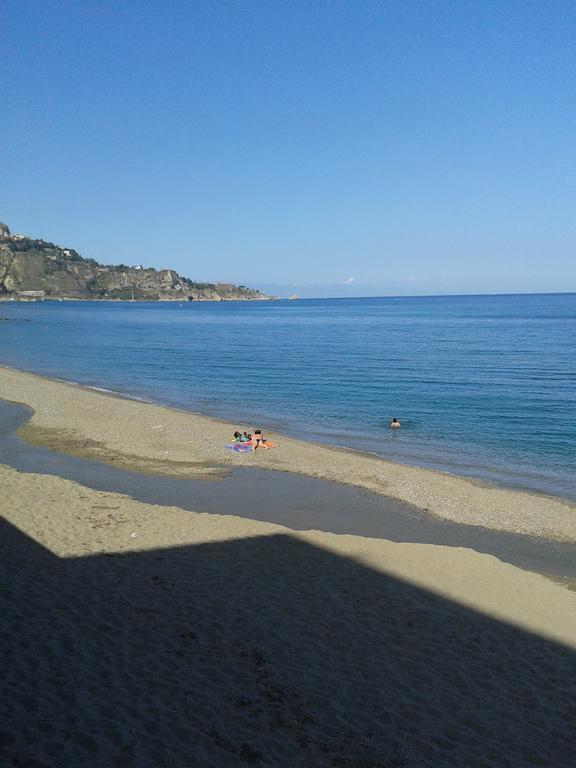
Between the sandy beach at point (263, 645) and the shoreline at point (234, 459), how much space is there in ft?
1.79

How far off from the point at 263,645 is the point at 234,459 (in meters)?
12.5

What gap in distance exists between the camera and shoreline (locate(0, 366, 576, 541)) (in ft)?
51.2

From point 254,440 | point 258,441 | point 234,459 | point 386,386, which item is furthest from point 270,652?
point 386,386

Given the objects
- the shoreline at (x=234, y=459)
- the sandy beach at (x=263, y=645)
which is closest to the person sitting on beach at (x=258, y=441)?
the shoreline at (x=234, y=459)

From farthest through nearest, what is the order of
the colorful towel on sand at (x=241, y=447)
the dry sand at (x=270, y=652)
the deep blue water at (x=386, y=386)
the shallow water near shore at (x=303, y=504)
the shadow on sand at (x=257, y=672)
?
the deep blue water at (x=386, y=386)
the colorful towel on sand at (x=241, y=447)
the shallow water near shore at (x=303, y=504)
the dry sand at (x=270, y=652)
the shadow on sand at (x=257, y=672)

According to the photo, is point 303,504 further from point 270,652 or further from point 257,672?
point 257,672

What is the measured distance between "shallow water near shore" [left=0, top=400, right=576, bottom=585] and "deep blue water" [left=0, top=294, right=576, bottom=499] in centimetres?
491

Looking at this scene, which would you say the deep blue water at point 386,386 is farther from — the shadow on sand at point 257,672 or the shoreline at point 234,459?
the shadow on sand at point 257,672

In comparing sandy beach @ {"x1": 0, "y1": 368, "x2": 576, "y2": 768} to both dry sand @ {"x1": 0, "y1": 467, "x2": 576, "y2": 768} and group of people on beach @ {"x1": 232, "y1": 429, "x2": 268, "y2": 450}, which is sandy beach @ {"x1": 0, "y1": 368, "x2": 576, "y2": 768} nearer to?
dry sand @ {"x1": 0, "y1": 467, "x2": 576, "y2": 768}

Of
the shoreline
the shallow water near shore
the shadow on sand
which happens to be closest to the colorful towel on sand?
the shoreline

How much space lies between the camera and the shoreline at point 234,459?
51.2 ft

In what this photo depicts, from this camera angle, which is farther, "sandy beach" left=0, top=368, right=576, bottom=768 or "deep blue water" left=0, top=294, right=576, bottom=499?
"deep blue water" left=0, top=294, right=576, bottom=499

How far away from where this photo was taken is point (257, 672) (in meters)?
7.36

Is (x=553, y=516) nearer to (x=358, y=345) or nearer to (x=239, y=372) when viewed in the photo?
(x=239, y=372)
